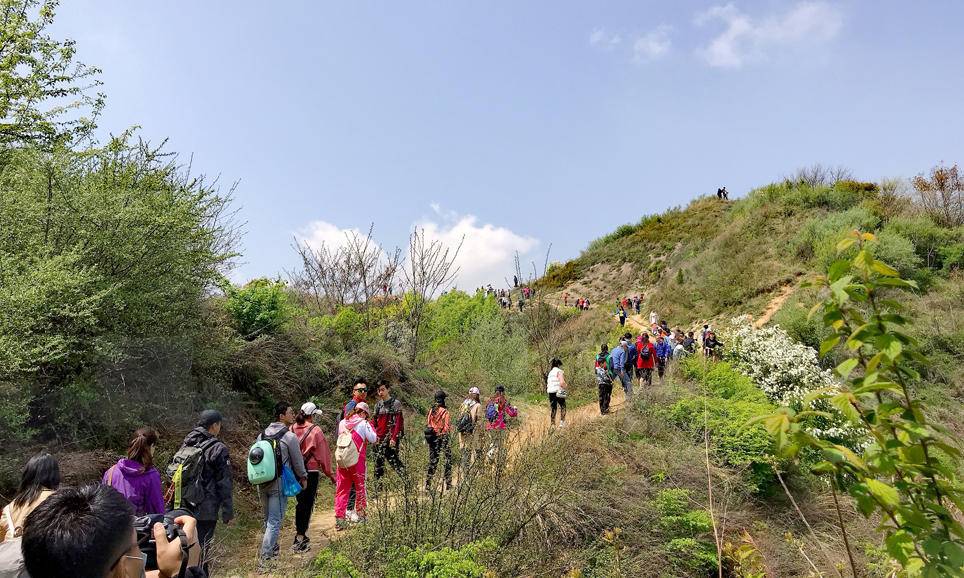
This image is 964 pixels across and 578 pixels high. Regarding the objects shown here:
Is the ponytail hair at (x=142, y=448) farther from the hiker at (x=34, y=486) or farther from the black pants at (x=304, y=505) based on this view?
the black pants at (x=304, y=505)

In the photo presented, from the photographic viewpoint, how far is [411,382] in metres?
15.1

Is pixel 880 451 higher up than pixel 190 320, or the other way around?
pixel 190 320

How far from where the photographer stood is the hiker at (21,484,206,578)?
1.82 metres

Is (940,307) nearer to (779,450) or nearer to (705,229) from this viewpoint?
(705,229)

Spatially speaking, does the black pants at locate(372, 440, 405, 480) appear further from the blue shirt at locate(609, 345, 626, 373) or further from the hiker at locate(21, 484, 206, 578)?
the blue shirt at locate(609, 345, 626, 373)

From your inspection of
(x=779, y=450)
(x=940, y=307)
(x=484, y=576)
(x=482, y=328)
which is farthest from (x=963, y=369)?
(x=779, y=450)

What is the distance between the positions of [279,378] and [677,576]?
932 cm

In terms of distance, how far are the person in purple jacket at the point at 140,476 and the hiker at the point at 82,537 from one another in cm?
262

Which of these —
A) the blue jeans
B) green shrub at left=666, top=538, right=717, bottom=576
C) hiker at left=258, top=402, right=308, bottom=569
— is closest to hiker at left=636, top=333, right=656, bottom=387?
green shrub at left=666, top=538, right=717, bottom=576

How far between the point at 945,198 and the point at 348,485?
1156 inches

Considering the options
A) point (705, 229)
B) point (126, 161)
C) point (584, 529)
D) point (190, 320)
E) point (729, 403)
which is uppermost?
point (705, 229)

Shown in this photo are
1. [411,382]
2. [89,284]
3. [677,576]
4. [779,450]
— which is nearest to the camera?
[779,450]

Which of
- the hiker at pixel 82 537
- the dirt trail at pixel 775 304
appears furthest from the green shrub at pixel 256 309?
the dirt trail at pixel 775 304

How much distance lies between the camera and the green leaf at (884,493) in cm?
157
